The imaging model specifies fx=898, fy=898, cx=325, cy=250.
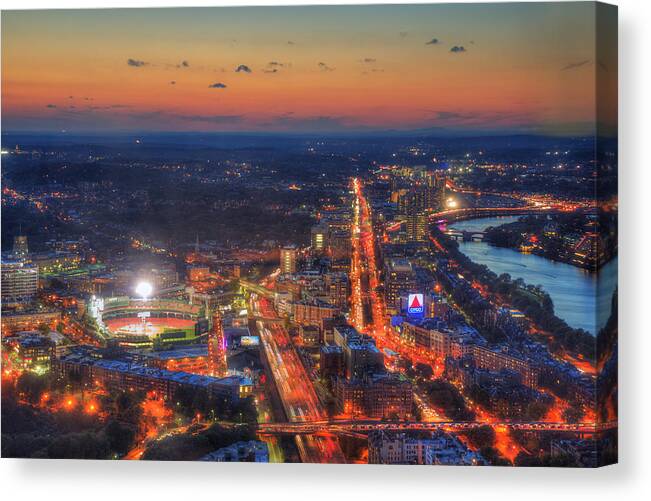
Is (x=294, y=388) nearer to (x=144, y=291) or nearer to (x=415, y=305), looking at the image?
(x=415, y=305)

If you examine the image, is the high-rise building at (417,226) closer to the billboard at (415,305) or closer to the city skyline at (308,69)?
the billboard at (415,305)

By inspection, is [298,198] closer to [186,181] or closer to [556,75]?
[186,181]

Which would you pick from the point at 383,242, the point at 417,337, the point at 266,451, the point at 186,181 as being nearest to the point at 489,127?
the point at 383,242

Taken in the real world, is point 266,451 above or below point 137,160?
below

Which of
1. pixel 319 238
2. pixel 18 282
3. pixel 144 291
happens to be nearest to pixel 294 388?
pixel 319 238

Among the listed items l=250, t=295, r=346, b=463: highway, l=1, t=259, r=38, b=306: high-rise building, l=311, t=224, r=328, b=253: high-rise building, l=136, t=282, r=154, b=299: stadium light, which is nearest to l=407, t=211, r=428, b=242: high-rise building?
l=311, t=224, r=328, b=253: high-rise building

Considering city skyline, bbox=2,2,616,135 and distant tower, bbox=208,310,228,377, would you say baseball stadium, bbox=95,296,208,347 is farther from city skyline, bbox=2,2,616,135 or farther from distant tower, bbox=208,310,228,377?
city skyline, bbox=2,2,616,135
